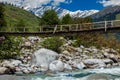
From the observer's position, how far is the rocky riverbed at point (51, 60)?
50.8m

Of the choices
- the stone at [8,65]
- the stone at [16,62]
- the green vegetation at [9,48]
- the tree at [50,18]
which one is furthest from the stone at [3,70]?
the tree at [50,18]

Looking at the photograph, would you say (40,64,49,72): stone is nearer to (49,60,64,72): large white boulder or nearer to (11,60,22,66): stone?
(49,60,64,72): large white boulder

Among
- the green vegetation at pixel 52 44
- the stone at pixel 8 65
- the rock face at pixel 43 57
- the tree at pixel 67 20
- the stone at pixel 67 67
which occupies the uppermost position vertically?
the tree at pixel 67 20

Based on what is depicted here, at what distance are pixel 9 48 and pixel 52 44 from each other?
8.67m

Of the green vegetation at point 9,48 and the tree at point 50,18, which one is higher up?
the tree at point 50,18

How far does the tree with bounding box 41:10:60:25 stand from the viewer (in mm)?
82500

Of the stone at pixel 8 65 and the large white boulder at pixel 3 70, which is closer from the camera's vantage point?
the large white boulder at pixel 3 70

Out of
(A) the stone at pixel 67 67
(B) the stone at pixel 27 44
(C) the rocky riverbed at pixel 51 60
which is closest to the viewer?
(C) the rocky riverbed at pixel 51 60

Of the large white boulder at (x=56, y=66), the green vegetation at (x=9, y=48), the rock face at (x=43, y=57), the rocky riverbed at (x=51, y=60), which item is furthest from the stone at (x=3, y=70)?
the green vegetation at (x=9, y=48)

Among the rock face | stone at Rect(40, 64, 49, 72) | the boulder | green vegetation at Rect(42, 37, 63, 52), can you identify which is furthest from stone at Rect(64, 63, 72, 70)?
green vegetation at Rect(42, 37, 63, 52)

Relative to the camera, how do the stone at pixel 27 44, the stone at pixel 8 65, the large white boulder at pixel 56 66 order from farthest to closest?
the stone at pixel 27 44, the large white boulder at pixel 56 66, the stone at pixel 8 65

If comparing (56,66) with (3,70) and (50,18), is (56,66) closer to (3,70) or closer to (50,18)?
(3,70)

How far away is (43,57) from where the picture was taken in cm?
5447

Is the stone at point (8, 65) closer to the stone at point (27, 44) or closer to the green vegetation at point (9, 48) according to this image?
the green vegetation at point (9, 48)
